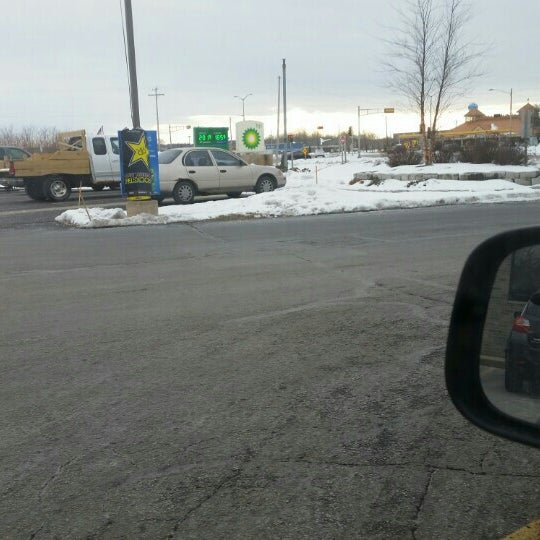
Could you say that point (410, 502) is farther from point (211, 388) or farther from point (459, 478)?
point (211, 388)

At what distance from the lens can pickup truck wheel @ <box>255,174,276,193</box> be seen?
2084 centimetres

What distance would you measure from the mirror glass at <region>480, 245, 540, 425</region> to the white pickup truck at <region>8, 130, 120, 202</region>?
21436 millimetres

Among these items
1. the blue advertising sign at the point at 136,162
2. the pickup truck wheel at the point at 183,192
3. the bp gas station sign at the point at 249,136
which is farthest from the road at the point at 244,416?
the bp gas station sign at the point at 249,136

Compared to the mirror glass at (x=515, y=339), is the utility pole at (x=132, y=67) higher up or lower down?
higher up

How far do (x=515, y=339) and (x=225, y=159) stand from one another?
18.6m

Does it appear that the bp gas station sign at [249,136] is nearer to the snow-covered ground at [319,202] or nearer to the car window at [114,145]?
the car window at [114,145]

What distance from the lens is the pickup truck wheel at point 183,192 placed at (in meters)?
19.2

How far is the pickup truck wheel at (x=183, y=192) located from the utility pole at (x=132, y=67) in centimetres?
343

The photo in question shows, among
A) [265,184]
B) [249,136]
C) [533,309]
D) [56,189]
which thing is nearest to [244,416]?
[533,309]

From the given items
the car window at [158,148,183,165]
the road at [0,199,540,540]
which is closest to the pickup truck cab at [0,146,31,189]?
the car window at [158,148,183,165]

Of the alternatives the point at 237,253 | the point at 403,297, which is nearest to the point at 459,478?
the point at 403,297

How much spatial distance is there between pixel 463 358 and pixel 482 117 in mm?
128472

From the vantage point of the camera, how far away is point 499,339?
6.05 ft

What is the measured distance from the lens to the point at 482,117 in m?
121
